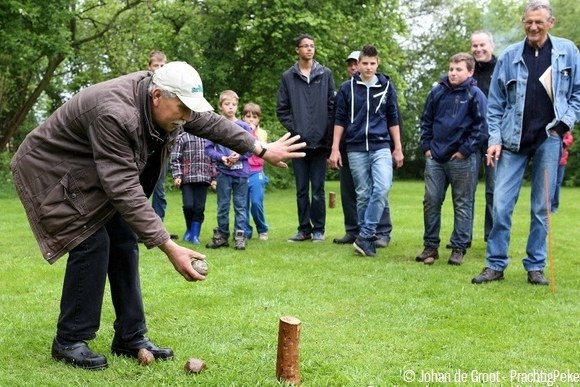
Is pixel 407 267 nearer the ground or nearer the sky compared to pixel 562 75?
nearer the ground

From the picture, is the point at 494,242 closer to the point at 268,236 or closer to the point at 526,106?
the point at 526,106

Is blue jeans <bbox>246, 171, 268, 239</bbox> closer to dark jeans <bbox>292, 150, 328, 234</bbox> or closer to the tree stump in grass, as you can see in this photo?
dark jeans <bbox>292, 150, 328, 234</bbox>

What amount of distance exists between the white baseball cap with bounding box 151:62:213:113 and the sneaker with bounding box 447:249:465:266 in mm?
4298

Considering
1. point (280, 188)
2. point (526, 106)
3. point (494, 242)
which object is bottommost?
point (280, 188)

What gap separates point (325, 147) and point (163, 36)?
15.3m

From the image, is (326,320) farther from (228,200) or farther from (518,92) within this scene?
(228,200)

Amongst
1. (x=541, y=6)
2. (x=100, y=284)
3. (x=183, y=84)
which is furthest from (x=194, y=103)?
(x=541, y=6)

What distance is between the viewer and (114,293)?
A: 4.21 metres

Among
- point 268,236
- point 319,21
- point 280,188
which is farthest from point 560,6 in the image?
point 268,236

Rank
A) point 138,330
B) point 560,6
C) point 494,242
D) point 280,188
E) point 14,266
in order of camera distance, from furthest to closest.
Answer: point 560,6 → point 280,188 → point 14,266 → point 494,242 → point 138,330

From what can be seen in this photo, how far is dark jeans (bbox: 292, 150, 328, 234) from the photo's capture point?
8750 millimetres

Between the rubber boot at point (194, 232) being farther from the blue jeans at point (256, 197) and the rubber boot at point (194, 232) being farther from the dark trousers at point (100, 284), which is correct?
the dark trousers at point (100, 284)

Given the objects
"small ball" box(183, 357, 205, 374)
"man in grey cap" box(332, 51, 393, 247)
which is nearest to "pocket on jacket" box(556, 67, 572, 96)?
"man in grey cap" box(332, 51, 393, 247)

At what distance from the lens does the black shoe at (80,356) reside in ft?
13.0
